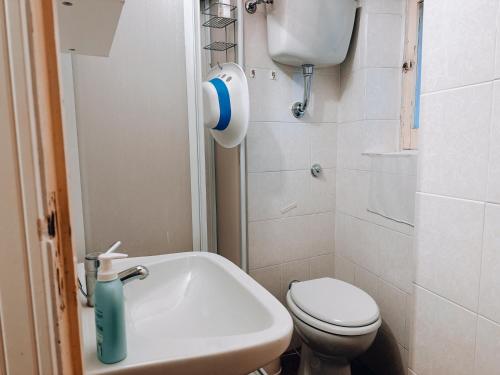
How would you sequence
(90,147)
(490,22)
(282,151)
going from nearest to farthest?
(490,22) < (90,147) < (282,151)

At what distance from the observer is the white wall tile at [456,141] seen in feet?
2.31

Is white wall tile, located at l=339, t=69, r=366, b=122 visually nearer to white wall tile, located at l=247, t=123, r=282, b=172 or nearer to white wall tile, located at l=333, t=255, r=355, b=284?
white wall tile, located at l=247, t=123, r=282, b=172

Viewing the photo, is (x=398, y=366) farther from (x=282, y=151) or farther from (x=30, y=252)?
(x=30, y=252)

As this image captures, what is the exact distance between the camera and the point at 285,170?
5.36 ft

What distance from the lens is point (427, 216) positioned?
2.78 feet

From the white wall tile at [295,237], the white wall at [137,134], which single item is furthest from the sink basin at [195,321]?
the white wall tile at [295,237]

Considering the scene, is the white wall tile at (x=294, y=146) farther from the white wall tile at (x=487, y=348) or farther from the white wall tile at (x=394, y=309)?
the white wall tile at (x=487, y=348)

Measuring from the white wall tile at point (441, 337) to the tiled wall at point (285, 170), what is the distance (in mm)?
827

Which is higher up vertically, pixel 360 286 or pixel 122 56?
pixel 122 56

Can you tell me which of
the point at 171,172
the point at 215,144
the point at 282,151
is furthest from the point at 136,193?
the point at 282,151

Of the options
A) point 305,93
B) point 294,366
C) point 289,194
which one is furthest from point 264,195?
point 294,366

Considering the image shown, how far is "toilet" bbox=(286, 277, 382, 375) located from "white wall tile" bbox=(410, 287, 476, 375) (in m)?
0.32

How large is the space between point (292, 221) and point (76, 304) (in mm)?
1406

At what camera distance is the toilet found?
1.23 meters
